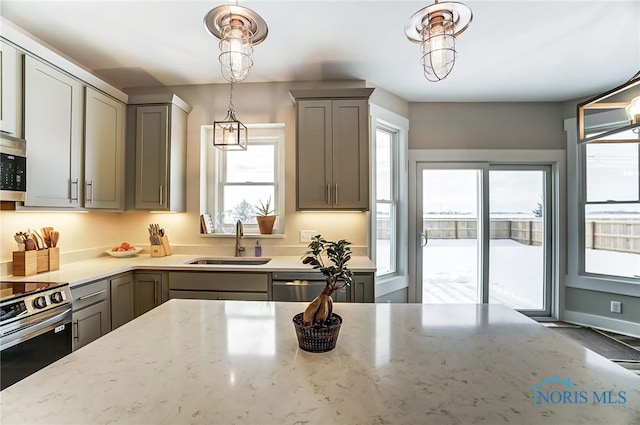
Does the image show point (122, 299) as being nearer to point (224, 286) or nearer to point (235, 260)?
point (224, 286)

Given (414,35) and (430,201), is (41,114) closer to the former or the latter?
(414,35)

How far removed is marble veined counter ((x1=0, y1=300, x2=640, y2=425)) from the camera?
638 millimetres

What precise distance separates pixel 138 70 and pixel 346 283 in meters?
3.16

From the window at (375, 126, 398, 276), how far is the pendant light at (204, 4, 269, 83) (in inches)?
82.0

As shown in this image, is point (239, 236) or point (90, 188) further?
point (239, 236)

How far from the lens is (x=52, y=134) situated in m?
2.14

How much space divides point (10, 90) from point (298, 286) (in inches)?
91.0

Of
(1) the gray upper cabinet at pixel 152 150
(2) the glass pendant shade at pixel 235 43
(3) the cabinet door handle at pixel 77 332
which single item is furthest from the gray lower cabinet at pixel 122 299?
(2) the glass pendant shade at pixel 235 43

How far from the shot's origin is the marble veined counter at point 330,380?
64 cm

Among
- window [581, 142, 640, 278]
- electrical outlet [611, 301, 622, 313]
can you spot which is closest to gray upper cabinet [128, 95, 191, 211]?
window [581, 142, 640, 278]

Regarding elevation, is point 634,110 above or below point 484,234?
above

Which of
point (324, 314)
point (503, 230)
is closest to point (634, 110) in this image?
point (324, 314)

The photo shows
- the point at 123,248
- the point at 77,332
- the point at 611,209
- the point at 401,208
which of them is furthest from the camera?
the point at 401,208
